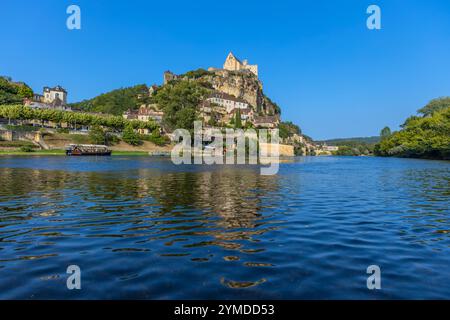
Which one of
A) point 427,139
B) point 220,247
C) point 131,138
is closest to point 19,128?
point 131,138

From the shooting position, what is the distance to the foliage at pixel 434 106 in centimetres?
16850

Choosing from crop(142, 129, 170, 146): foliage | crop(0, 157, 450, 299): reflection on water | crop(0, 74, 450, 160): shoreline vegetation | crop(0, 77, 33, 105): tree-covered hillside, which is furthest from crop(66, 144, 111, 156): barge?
crop(0, 157, 450, 299): reflection on water

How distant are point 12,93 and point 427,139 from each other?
193277 millimetres

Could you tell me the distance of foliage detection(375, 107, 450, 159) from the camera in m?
119

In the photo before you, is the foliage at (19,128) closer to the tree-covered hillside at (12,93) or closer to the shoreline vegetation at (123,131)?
the shoreline vegetation at (123,131)

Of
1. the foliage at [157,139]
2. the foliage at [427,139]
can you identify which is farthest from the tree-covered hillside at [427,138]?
the foliage at [157,139]

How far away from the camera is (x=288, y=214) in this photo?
1819 cm

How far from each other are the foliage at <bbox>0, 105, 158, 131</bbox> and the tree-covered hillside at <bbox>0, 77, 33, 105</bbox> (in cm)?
4065

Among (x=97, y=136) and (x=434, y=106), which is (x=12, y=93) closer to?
(x=97, y=136)

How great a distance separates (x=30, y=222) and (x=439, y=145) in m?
130

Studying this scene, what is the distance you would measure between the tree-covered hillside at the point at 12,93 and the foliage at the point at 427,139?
17536cm

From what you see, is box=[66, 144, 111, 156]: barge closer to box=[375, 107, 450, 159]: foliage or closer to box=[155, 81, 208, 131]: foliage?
box=[155, 81, 208, 131]: foliage

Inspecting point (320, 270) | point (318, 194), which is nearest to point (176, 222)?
point (320, 270)
